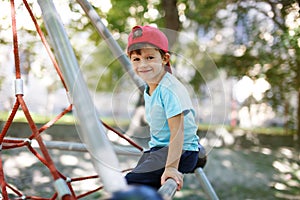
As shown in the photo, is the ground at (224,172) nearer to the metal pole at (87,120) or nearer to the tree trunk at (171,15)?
the tree trunk at (171,15)

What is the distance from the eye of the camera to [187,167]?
1.07 m

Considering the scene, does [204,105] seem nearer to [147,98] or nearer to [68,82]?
[147,98]

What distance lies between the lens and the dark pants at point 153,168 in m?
0.99

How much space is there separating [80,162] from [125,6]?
133 centimetres

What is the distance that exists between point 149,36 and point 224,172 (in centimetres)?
281

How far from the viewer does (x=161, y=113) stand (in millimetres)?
966

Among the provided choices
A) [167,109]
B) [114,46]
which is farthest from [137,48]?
[114,46]

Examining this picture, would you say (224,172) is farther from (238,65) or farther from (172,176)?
(172,176)

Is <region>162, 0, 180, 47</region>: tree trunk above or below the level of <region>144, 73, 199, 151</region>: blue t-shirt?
above

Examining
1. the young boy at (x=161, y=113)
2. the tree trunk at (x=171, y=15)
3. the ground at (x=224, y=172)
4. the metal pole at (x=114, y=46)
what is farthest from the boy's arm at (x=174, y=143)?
the tree trunk at (x=171, y=15)

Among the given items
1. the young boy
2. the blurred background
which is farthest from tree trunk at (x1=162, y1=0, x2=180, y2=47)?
the young boy

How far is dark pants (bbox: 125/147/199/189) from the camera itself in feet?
3.25

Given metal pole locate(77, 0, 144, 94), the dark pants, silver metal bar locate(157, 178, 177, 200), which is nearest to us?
silver metal bar locate(157, 178, 177, 200)

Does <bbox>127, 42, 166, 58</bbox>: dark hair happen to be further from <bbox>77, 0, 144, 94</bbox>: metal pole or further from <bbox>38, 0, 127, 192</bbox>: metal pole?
<bbox>77, 0, 144, 94</bbox>: metal pole
